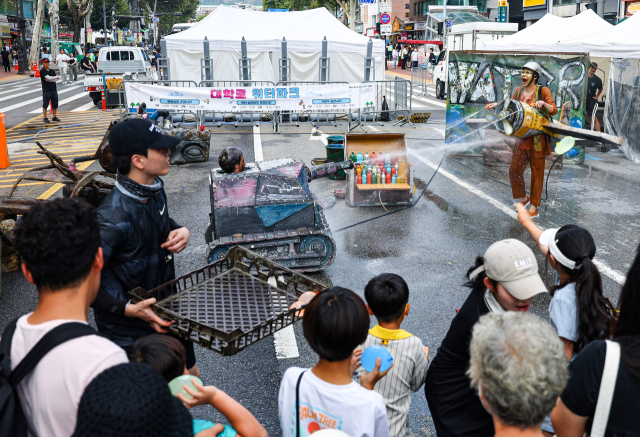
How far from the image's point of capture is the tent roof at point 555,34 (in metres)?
15.7

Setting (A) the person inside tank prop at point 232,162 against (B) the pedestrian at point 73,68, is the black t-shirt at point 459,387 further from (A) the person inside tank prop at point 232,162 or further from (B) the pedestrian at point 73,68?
(B) the pedestrian at point 73,68

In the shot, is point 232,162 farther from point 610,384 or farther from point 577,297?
point 610,384

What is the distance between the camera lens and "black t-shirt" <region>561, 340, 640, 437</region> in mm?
1880

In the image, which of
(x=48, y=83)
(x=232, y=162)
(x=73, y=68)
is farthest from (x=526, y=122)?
(x=73, y=68)

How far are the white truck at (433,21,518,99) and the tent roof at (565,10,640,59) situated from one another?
29.6 feet

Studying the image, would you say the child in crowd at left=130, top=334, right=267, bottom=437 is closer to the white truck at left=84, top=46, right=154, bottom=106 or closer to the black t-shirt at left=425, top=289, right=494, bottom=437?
the black t-shirt at left=425, top=289, right=494, bottom=437

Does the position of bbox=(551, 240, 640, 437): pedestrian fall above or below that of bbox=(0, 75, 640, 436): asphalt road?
above

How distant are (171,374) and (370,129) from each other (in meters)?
15.5

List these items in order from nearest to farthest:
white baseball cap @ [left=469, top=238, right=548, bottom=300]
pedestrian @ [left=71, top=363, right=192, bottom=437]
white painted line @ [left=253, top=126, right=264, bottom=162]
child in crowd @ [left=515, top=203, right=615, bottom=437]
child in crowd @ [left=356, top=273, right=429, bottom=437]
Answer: pedestrian @ [left=71, top=363, right=192, bottom=437] → white baseball cap @ [left=469, top=238, right=548, bottom=300] → child in crowd @ [left=515, top=203, right=615, bottom=437] → child in crowd @ [left=356, top=273, right=429, bottom=437] → white painted line @ [left=253, top=126, right=264, bottom=162]

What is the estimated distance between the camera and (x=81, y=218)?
2033mm

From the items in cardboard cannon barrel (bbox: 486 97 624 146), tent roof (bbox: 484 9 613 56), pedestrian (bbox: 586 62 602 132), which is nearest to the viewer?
cardboard cannon barrel (bbox: 486 97 624 146)

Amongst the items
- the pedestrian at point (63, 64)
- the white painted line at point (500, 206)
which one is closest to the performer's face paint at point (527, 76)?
the white painted line at point (500, 206)

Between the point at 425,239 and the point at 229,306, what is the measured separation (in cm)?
459

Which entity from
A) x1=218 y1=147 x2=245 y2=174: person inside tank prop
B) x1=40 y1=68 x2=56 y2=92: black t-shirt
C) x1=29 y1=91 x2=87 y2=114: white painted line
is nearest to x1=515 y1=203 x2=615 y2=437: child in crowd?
x1=218 y1=147 x2=245 y2=174: person inside tank prop
